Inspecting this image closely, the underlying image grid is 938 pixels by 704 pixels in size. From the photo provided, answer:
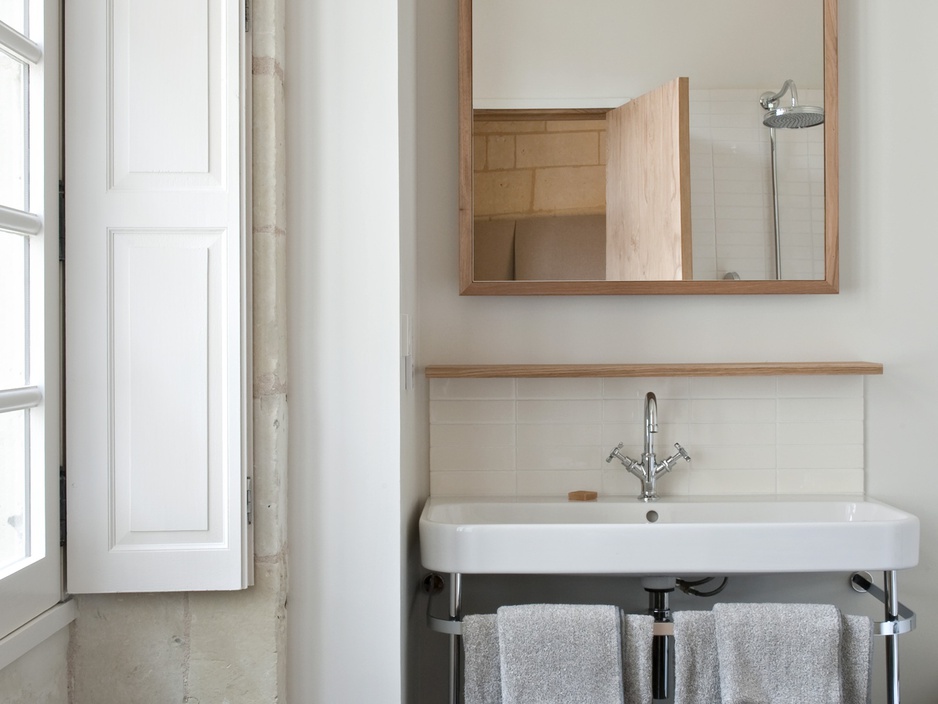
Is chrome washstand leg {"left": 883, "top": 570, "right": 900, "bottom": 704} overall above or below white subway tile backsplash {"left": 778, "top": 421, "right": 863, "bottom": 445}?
below

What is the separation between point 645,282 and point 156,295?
44.5 inches

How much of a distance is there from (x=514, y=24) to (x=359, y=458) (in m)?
1.16

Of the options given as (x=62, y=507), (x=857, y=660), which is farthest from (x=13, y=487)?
(x=857, y=660)

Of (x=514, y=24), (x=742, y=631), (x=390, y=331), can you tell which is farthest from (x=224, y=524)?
(x=514, y=24)

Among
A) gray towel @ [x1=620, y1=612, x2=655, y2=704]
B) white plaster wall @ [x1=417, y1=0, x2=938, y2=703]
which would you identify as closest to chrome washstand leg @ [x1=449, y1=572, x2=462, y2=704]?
gray towel @ [x1=620, y1=612, x2=655, y2=704]

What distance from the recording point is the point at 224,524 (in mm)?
1410

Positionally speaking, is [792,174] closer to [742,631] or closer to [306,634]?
[742,631]

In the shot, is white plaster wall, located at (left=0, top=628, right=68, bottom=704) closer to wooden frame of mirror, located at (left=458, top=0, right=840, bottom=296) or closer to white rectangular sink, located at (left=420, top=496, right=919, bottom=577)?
white rectangular sink, located at (left=420, top=496, right=919, bottom=577)

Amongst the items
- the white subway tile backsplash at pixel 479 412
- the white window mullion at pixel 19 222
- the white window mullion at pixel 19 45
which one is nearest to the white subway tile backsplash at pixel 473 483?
the white subway tile backsplash at pixel 479 412

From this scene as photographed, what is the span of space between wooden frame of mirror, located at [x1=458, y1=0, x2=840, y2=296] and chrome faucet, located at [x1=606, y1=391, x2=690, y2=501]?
281 millimetres

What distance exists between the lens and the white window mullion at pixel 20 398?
1214 mm

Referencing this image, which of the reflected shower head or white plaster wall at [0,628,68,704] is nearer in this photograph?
white plaster wall at [0,628,68,704]

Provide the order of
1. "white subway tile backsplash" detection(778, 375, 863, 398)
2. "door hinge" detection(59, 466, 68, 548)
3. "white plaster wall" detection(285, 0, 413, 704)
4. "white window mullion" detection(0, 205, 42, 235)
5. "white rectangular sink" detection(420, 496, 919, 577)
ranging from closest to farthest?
"white window mullion" detection(0, 205, 42, 235) < "door hinge" detection(59, 466, 68, 548) < "white plaster wall" detection(285, 0, 413, 704) < "white rectangular sink" detection(420, 496, 919, 577) < "white subway tile backsplash" detection(778, 375, 863, 398)

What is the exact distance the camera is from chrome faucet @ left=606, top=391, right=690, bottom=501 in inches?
76.2
